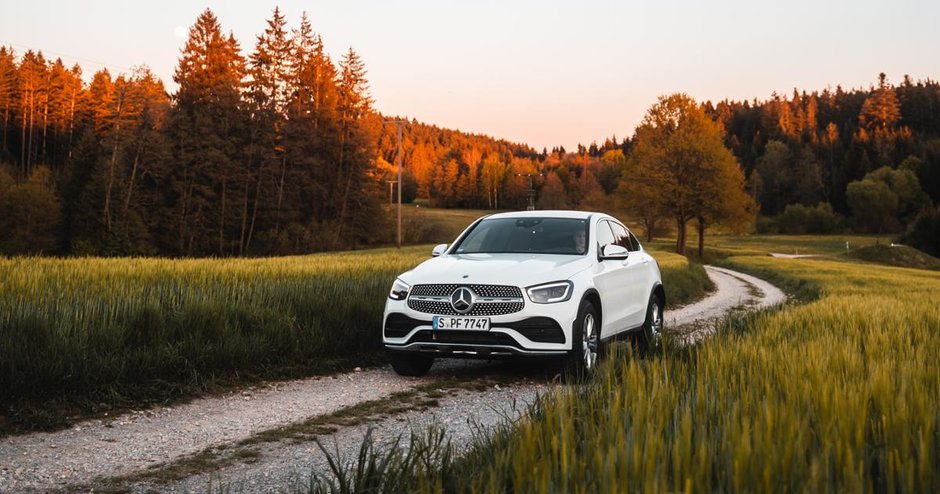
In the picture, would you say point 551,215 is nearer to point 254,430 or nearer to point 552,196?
point 254,430

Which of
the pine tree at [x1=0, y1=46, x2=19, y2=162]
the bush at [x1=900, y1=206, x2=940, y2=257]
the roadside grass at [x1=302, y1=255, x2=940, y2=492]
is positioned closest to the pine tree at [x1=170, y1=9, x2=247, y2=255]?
the pine tree at [x1=0, y1=46, x2=19, y2=162]

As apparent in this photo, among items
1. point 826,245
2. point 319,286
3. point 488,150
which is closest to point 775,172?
point 826,245

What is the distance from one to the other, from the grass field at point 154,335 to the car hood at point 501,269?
1812 millimetres

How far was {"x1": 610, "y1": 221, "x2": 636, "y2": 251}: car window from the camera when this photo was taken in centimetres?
1096

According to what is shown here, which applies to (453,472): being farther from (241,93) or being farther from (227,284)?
(241,93)

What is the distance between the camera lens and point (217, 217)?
63969 mm

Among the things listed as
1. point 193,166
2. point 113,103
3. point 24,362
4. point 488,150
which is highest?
point 488,150

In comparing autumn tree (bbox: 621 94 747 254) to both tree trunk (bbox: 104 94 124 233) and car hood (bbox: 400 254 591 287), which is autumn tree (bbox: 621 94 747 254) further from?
car hood (bbox: 400 254 591 287)

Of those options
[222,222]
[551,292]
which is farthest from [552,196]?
[551,292]

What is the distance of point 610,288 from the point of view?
948 cm

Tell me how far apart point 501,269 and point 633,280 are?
8.50 feet

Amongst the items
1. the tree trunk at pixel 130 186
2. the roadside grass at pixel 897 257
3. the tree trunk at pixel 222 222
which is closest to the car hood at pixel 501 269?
the tree trunk at pixel 130 186

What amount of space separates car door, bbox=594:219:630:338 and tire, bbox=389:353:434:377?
2134 mm

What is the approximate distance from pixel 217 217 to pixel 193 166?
4684mm
